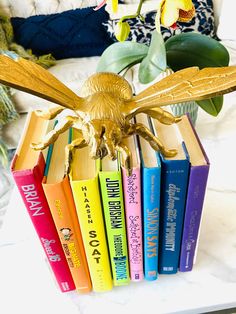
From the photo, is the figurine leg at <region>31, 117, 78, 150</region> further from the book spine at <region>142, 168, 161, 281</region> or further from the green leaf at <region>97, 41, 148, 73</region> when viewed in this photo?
the green leaf at <region>97, 41, 148, 73</region>

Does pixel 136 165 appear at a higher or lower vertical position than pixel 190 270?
higher

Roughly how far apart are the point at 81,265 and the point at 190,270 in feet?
0.57

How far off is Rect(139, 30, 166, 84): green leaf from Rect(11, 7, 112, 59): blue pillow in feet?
3.53

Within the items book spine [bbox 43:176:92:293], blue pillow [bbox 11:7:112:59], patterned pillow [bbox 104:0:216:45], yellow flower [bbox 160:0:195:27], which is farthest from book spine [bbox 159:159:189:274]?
blue pillow [bbox 11:7:112:59]

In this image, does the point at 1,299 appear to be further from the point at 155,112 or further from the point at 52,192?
the point at 155,112

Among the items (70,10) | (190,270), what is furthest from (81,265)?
(70,10)

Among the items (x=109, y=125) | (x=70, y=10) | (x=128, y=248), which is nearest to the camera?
(x=109, y=125)

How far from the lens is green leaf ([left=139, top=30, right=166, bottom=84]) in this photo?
53 centimetres

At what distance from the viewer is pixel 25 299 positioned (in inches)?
18.0

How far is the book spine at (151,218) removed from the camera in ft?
1.11

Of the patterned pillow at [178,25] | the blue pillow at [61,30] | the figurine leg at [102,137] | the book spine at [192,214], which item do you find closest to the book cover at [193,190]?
the book spine at [192,214]

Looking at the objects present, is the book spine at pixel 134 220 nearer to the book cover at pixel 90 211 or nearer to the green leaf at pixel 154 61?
the book cover at pixel 90 211

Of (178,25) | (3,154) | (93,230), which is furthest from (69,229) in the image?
(178,25)

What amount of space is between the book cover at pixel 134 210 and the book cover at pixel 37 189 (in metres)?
0.09
